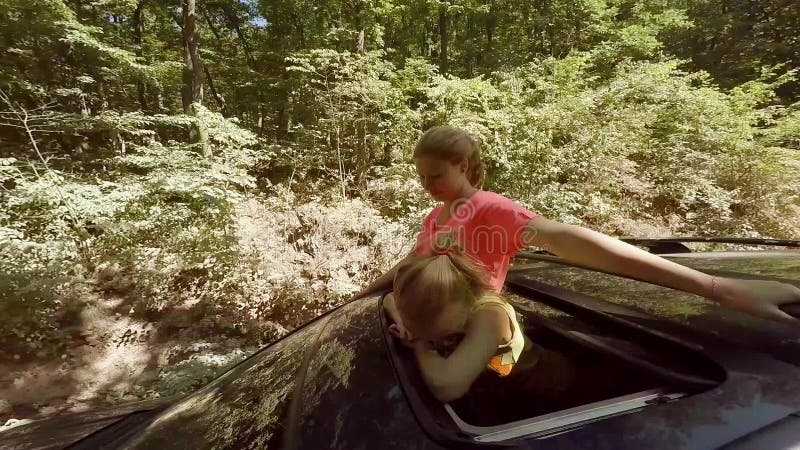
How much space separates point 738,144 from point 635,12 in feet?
32.6

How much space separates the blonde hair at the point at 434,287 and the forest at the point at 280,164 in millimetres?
3452

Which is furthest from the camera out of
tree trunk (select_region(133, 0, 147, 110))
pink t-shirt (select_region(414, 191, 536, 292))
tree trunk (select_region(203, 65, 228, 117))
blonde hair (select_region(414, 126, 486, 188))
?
tree trunk (select_region(203, 65, 228, 117))

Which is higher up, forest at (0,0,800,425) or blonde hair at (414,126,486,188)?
blonde hair at (414,126,486,188)

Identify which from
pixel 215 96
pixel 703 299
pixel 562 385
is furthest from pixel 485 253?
pixel 215 96

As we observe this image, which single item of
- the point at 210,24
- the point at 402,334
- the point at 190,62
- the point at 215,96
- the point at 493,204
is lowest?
the point at 215,96

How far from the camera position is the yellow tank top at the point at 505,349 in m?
1.14

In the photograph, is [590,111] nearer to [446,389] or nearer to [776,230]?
[776,230]

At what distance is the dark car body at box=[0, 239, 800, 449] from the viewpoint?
0.79 m

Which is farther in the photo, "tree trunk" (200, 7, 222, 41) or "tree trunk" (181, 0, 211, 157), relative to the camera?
"tree trunk" (200, 7, 222, 41)

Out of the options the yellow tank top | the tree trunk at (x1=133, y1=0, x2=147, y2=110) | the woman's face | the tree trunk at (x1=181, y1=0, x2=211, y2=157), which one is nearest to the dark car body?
the yellow tank top

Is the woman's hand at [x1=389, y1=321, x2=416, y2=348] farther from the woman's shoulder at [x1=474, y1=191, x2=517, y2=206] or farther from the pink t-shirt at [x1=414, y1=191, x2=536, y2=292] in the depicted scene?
the woman's shoulder at [x1=474, y1=191, x2=517, y2=206]

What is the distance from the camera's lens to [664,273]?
3.62 ft

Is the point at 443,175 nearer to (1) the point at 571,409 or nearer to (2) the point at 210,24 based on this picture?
(1) the point at 571,409

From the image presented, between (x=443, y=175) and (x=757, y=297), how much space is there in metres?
0.96
